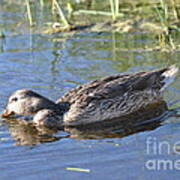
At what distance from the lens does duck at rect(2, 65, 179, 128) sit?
8.12 m

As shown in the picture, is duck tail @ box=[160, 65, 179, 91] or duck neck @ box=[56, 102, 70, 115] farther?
duck tail @ box=[160, 65, 179, 91]

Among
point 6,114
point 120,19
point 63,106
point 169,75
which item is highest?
point 120,19

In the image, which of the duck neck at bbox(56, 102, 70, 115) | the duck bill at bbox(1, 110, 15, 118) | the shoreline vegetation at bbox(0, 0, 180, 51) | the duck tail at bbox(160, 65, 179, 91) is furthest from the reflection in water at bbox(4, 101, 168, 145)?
the shoreline vegetation at bbox(0, 0, 180, 51)

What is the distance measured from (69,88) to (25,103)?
1.28 metres

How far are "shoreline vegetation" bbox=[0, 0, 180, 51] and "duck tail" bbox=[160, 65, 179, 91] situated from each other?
2.47m

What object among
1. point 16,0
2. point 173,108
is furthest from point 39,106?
point 16,0

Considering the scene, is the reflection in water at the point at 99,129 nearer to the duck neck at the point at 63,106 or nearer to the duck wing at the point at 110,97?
the duck wing at the point at 110,97

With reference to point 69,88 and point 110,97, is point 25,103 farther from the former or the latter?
point 110,97

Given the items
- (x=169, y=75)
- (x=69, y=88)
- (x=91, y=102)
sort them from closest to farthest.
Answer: (x=91, y=102) < (x=169, y=75) < (x=69, y=88)

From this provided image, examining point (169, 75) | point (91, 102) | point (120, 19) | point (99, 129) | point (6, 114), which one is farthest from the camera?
point (120, 19)

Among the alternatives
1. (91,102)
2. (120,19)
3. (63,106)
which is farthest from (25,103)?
(120,19)

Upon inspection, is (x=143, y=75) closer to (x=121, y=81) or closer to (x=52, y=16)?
(x=121, y=81)

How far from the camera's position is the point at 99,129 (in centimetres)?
780

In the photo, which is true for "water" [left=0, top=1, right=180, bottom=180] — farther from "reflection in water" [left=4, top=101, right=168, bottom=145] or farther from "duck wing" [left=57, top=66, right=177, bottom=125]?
"duck wing" [left=57, top=66, right=177, bottom=125]
